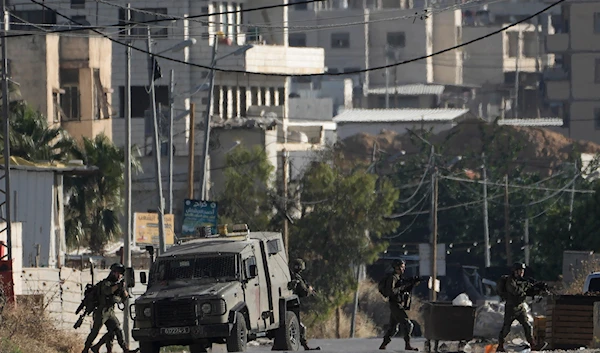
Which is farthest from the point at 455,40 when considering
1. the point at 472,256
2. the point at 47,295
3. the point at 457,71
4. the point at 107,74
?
the point at 47,295

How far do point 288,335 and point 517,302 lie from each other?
13.1 ft

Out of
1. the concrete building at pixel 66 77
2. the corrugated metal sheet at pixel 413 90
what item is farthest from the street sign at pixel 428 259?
the corrugated metal sheet at pixel 413 90

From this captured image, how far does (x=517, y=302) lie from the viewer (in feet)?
84.4

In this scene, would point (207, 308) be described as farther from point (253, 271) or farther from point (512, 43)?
point (512, 43)

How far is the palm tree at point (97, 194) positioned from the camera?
51906 mm

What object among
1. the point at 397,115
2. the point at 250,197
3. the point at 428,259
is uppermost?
the point at 397,115

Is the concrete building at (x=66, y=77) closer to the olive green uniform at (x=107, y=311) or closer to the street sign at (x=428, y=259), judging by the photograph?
the street sign at (x=428, y=259)

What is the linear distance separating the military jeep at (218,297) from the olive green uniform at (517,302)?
3752 mm

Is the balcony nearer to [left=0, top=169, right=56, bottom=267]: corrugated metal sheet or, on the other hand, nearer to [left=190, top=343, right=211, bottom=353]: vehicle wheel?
[left=0, top=169, right=56, bottom=267]: corrugated metal sheet

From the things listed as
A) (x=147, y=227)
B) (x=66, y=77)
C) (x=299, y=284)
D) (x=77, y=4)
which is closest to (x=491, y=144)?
(x=77, y=4)

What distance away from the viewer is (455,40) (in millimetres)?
138500

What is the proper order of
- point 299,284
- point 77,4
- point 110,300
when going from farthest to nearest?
point 77,4 → point 299,284 → point 110,300

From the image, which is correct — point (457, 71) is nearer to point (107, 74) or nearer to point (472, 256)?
point (472, 256)

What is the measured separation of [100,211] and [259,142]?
988 inches
